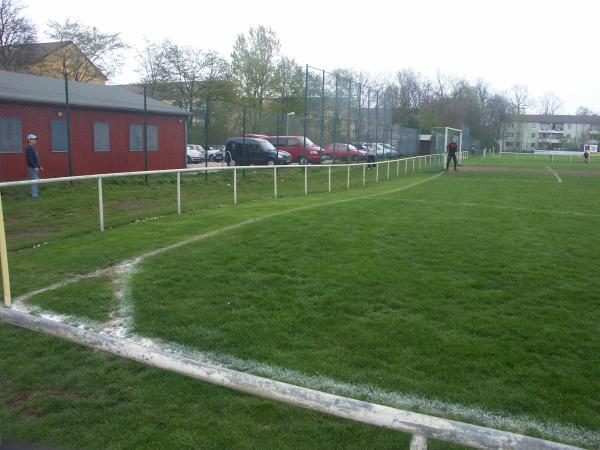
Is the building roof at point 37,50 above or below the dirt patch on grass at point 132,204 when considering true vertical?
above

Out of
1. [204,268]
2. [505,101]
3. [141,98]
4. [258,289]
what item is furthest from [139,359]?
[505,101]

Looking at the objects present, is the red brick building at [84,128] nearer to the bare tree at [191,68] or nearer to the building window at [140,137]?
the building window at [140,137]

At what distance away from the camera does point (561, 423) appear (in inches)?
124

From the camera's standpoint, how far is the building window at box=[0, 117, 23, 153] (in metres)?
15.9

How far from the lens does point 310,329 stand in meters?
4.47

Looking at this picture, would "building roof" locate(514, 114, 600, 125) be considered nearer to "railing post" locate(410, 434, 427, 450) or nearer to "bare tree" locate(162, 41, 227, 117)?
"bare tree" locate(162, 41, 227, 117)

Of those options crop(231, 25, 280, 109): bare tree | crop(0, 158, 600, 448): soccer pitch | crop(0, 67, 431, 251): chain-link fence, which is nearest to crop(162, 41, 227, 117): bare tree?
crop(231, 25, 280, 109): bare tree

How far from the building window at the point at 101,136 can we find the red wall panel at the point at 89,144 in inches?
5.9

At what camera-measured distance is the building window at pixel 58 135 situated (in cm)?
1733

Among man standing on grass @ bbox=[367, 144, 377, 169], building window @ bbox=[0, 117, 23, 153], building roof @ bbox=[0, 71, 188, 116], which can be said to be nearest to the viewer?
building window @ bbox=[0, 117, 23, 153]

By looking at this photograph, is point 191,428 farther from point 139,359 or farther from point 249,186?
point 249,186

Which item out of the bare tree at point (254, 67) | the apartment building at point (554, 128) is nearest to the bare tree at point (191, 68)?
the bare tree at point (254, 67)

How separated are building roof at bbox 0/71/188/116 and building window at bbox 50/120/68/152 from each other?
64 centimetres

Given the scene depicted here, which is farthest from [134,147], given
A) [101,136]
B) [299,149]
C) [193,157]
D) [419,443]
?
[419,443]
